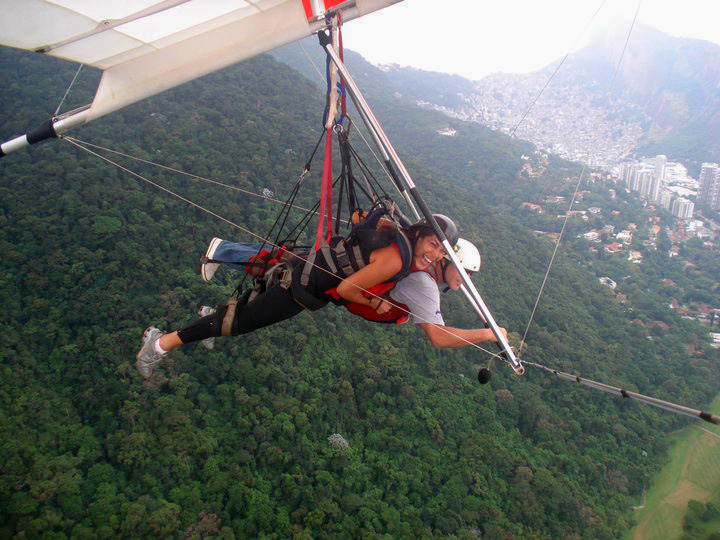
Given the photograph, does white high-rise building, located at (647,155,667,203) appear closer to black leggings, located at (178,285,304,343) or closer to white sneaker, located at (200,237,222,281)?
white sneaker, located at (200,237,222,281)

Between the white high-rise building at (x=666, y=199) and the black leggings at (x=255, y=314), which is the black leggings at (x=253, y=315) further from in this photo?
the white high-rise building at (x=666, y=199)

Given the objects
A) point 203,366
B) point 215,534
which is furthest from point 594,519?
point 203,366

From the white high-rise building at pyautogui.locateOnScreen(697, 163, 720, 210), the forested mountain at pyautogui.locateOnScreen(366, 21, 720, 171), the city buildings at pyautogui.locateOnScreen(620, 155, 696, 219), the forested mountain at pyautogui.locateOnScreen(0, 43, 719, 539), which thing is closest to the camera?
the forested mountain at pyautogui.locateOnScreen(0, 43, 719, 539)

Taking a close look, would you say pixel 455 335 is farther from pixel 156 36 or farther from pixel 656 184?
pixel 656 184

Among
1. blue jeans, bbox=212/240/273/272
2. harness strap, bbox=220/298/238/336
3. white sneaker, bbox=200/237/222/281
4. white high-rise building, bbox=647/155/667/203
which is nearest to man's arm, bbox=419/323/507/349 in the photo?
harness strap, bbox=220/298/238/336

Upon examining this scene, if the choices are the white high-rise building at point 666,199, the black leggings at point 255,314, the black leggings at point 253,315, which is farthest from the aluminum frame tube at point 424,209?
the white high-rise building at point 666,199

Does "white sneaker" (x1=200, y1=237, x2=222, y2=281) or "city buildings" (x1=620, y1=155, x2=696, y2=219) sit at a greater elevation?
"white sneaker" (x1=200, y1=237, x2=222, y2=281)

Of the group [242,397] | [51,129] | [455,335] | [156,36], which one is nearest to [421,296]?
[455,335]

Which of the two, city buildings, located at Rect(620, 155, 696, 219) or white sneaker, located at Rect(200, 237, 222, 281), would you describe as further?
city buildings, located at Rect(620, 155, 696, 219)
